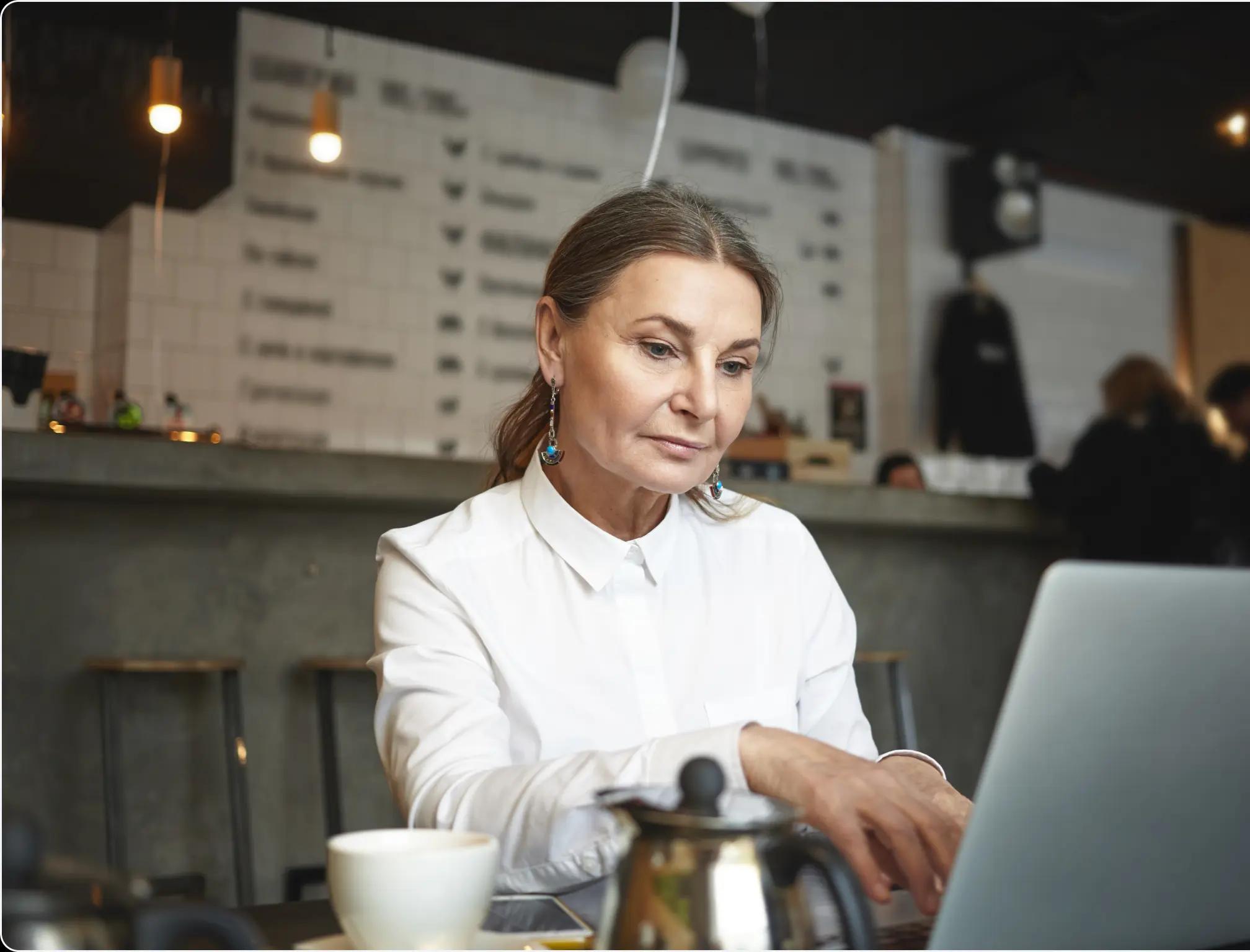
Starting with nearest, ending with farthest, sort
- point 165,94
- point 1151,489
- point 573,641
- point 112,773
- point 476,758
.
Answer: point 476,758 < point 573,641 < point 112,773 < point 165,94 < point 1151,489

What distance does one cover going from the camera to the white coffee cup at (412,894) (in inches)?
25.1

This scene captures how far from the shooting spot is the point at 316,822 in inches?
120

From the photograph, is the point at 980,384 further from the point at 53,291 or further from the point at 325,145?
the point at 53,291

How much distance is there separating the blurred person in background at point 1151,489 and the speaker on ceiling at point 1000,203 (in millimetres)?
2379

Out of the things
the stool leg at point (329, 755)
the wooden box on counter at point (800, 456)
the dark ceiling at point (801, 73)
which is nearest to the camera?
the stool leg at point (329, 755)

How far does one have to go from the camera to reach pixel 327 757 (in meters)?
2.89

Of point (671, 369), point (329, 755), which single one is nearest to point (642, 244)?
point (671, 369)

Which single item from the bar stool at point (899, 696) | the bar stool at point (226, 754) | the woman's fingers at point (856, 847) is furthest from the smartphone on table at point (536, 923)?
the bar stool at point (899, 696)

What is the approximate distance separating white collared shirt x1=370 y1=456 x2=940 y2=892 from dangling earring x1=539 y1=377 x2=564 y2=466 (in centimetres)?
2

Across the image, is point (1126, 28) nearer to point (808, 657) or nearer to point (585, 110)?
point (585, 110)

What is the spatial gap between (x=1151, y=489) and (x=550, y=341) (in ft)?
9.65

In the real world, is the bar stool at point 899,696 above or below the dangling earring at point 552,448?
below

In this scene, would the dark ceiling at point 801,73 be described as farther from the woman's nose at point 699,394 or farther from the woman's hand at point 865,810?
the woman's hand at point 865,810

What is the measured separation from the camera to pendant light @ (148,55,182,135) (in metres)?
3.66
